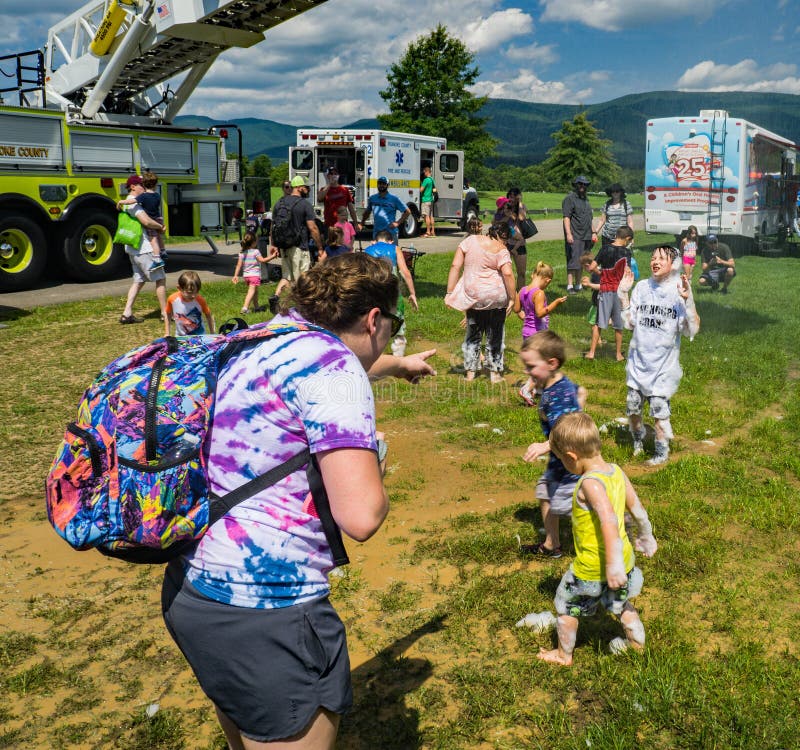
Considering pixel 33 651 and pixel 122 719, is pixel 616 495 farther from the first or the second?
pixel 33 651

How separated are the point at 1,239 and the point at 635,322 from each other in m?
10.9

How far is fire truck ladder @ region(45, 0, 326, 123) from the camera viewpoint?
1310 cm

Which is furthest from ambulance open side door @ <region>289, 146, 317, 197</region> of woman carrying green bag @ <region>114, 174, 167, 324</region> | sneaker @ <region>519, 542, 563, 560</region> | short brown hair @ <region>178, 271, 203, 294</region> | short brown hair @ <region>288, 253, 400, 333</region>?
short brown hair @ <region>288, 253, 400, 333</region>

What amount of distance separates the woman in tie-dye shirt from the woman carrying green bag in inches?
361

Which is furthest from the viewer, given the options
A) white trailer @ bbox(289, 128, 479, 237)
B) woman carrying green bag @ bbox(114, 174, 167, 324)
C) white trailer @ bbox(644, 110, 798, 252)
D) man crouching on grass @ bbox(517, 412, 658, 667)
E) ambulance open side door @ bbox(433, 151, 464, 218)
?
ambulance open side door @ bbox(433, 151, 464, 218)

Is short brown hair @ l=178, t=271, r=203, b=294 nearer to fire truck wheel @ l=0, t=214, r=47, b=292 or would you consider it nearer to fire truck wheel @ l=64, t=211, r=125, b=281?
fire truck wheel @ l=0, t=214, r=47, b=292

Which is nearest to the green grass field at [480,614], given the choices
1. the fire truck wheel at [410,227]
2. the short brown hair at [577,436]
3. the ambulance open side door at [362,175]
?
the short brown hair at [577,436]

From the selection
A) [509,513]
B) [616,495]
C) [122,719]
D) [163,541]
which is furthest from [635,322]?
[163,541]

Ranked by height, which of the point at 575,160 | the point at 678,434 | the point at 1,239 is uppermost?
the point at 575,160

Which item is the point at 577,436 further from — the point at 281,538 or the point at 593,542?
the point at 281,538

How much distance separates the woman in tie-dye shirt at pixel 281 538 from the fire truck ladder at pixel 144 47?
41.0 ft

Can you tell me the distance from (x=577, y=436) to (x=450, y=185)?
22.0 metres

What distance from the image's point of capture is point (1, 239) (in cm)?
1258

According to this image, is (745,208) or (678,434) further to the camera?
(745,208)
